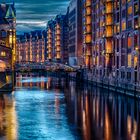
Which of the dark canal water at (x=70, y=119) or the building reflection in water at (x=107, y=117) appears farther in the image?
the building reflection in water at (x=107, y=117)

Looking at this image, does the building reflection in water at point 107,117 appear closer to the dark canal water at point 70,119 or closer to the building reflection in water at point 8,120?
the dark canal water at point 70,119

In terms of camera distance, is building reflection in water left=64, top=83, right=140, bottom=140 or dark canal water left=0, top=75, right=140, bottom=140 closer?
dark canal water left=0, top=75, right=140, bottom=140

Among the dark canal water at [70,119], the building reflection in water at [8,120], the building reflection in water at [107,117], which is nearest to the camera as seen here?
the building reflection in water at [8,120]

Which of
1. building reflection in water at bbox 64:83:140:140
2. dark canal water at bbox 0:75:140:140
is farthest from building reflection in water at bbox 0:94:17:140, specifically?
building reflection in water at bbox 64:83:140:140

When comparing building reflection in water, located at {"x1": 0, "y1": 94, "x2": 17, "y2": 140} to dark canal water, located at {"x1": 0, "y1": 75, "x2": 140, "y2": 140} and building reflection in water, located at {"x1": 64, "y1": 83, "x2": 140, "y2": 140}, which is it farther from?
building reflection in water, located at {"x1": 64, "y1": 83, "x2": 140, "y2": 140}

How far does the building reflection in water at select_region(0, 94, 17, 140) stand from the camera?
5106 centimetres

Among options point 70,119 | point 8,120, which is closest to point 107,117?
point 70,119

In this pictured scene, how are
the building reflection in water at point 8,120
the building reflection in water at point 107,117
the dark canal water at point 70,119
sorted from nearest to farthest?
the building reflection in water at point 8,120 → the dark canal water at point 70,119 → the building reflection in water at point 107,117

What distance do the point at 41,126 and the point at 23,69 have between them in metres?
93.0

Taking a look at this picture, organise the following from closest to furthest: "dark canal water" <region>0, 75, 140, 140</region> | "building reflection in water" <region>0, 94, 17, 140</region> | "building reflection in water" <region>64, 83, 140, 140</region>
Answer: "building reflection in water" <region>0, 94, 17, 140</region> < "dark canal water" <region>0, 75, 140, 140</region> < "building reflection in water" <region>64, 83, 140, 140</region>

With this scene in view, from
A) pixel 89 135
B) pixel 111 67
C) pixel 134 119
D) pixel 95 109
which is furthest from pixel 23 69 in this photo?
pixel 89 135

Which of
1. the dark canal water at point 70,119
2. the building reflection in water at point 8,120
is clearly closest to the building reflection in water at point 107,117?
the dark canal water at point 70,119

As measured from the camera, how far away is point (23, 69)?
150 metres

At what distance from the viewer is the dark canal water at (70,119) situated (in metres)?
51.2
